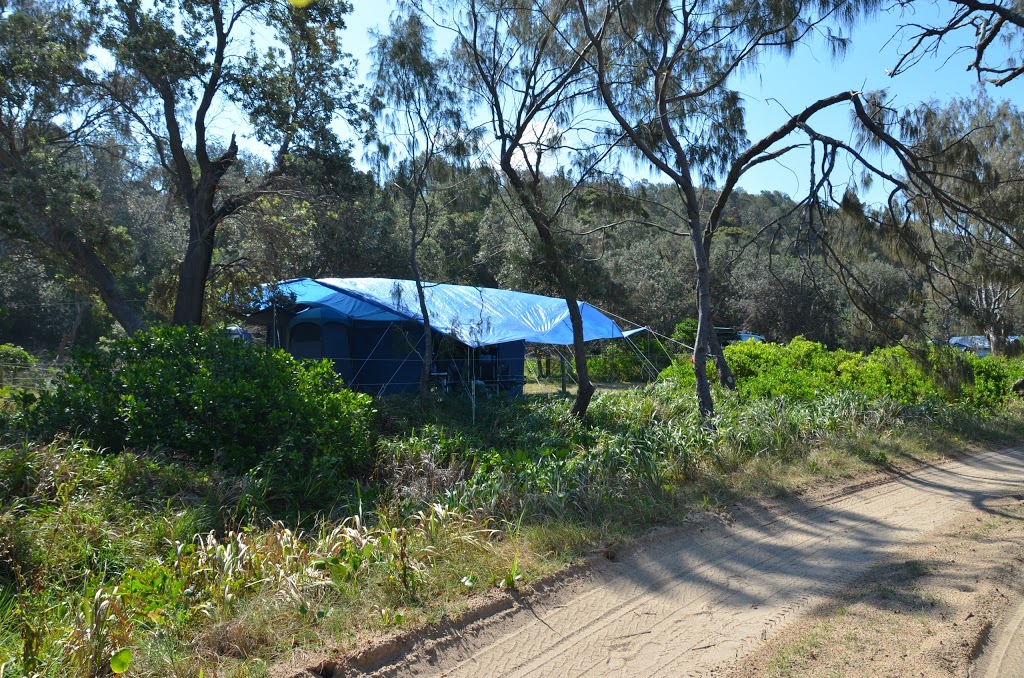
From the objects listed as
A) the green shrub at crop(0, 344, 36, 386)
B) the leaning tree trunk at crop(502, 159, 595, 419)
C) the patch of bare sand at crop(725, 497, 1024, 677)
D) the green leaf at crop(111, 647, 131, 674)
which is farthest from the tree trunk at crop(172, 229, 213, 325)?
the patch of bare sand at crop(725, 497, 1024, 677)

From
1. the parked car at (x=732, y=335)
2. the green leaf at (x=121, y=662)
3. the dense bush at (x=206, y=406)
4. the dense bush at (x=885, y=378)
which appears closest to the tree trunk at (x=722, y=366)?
the dense bush at (x=885, y=378)

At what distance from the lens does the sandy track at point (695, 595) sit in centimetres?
458

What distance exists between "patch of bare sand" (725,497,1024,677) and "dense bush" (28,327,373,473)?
580cm

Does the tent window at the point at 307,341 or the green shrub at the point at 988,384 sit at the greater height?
the tent window at the point at 307,341

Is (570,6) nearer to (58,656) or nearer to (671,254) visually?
(58,656)

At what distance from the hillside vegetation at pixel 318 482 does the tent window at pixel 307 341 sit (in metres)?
4.47

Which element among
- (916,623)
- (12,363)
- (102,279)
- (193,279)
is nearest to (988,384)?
(916,623)

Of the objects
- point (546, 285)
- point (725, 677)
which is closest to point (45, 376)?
point (546, 285)

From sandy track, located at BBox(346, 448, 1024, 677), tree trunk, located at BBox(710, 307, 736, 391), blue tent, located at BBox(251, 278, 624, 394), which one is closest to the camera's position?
sandy track, located at BBox(346, 448, 1024, 677)

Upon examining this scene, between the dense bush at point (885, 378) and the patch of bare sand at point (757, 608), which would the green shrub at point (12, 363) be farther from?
the patch of bare sand at point (757, 608)

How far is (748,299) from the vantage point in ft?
110

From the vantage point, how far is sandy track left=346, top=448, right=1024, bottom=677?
458 cm

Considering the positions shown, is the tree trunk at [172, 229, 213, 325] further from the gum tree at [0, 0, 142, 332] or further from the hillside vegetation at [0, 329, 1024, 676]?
the hillside vegetation at [0, 329, 1024, 676]

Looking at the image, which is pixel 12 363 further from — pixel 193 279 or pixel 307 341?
pixel 307 341
